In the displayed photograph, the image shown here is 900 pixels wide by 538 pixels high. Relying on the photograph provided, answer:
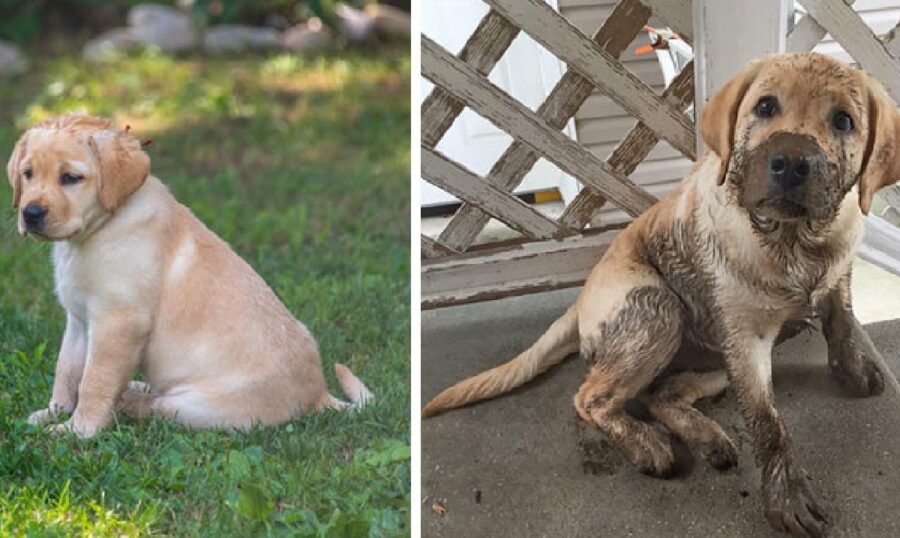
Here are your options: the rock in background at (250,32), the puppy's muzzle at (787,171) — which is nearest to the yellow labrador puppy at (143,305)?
the puppy's muzzle at (787,171)

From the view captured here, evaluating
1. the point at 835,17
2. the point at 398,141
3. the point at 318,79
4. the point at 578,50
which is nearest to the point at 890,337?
the point at 835,17

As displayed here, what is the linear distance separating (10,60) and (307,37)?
76 cm

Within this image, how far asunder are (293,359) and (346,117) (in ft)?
3.77

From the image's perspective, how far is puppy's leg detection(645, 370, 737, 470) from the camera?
4.82ft

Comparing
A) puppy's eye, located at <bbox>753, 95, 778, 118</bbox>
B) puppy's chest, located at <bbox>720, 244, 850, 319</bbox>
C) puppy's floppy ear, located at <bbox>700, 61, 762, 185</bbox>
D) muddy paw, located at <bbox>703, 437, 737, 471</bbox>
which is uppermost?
puppy's eye, located at <bbox>753, 95, 778, 118</bbox>

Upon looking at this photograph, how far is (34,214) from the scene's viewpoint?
1.43m

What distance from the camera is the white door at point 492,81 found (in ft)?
4.85

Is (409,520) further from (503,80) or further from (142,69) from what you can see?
(142,69)

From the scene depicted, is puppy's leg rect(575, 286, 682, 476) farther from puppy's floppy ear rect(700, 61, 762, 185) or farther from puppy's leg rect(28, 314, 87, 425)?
puppy's leg rect(28, 314, 87, 425)

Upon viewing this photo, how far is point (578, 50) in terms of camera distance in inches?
58.4

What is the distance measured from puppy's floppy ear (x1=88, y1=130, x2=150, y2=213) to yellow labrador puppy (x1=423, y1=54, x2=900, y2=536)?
0.48m

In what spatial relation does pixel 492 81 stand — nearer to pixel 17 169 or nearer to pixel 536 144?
pixel 536 144

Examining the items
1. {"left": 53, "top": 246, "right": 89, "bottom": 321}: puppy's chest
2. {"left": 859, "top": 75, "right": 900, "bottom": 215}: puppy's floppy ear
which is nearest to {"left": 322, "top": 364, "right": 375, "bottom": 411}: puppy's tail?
{"left": 53, "top": 246, "right": 89, "bottom": 321}: puppy's chest

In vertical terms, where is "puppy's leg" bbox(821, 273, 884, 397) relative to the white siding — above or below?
below
